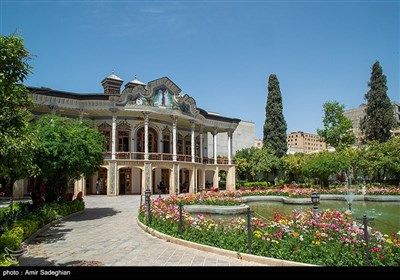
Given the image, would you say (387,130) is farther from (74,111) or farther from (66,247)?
(66,247)

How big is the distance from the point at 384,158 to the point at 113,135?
2754cm

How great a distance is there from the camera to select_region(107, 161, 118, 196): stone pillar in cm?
2677

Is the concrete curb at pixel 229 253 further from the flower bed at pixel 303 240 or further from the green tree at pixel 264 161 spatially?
the green tree at pixel 264 161

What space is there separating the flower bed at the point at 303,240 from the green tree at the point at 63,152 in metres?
6.31

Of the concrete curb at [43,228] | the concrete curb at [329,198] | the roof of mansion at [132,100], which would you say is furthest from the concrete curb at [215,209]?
the roof of mansion at [132,100]

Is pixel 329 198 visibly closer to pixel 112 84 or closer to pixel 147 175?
pixel 147 175

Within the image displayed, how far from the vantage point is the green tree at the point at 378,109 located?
4378 cm

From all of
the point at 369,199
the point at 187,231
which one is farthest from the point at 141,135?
the point at 187,231

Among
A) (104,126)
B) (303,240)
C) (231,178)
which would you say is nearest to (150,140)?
(104,126)

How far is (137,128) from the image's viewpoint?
30141mm

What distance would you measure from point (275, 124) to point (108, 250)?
3779 cm

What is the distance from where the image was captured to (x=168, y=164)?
29.8 metres

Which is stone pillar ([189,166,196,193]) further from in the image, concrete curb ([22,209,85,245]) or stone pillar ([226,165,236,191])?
concrete curb ([22,209,85,245])
